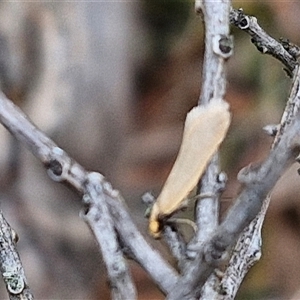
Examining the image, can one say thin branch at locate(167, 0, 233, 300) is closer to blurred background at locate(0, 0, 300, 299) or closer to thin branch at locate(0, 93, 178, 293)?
thin branch at locate(0, 93, 178, 293)

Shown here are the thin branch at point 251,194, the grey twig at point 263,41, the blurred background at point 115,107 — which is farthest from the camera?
the blurred background at point 115,107

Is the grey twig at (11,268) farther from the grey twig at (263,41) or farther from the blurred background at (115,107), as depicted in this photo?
the blurred background at (115,107)

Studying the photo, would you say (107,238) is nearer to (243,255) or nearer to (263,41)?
(243,255)

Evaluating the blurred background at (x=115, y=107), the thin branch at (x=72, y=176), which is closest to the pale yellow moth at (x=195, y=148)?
the thin branch at (x=72, y=176)

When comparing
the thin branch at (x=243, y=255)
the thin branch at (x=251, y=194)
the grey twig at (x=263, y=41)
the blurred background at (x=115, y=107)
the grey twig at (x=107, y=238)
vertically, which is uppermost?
the blurred background at (x=115, y=107)

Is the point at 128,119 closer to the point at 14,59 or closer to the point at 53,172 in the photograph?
the point at 14,59

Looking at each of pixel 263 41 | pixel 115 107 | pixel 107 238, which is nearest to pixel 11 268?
pixel 107 238
